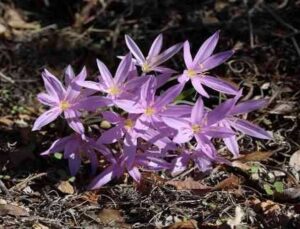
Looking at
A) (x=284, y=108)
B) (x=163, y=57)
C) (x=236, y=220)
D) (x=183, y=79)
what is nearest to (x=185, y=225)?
(x=236, y=220)

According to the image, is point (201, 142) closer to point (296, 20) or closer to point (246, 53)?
point (246, 53)

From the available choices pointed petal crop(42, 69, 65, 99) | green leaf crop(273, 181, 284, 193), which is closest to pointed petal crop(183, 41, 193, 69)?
pointed petal crop(42, 69, 65, 99)

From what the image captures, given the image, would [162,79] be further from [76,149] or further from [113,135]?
[76,149]

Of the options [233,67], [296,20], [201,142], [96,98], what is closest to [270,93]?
[233,67]

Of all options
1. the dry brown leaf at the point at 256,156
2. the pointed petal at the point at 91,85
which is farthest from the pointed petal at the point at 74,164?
the dry brown leaf at the point at 256,156

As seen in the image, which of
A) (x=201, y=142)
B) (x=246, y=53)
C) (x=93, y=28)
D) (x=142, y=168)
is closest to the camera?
(x=201, y=142)

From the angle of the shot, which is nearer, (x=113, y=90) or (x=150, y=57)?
(x=113, y=90)
